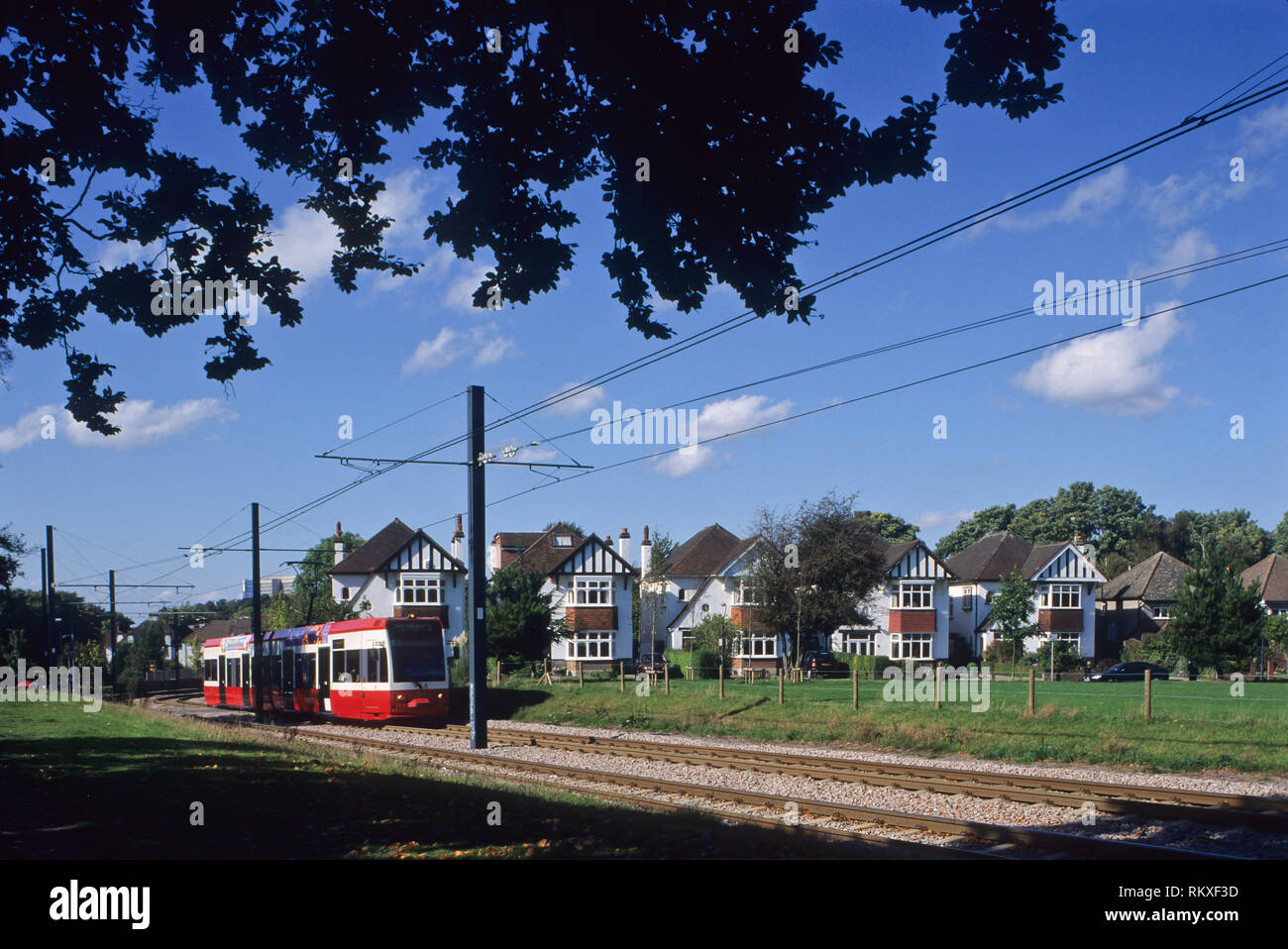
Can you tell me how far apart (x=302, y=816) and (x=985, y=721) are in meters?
17.4

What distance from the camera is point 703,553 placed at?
7844cm

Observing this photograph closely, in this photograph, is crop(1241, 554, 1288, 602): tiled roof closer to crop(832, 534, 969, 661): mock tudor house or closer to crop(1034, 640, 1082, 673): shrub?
crop(1034, 640, 1082, 673): shrub

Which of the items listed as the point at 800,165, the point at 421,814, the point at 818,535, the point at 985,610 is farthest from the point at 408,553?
the point at 800,165

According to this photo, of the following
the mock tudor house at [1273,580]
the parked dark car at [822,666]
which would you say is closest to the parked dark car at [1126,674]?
the parked dark car at [822,666]

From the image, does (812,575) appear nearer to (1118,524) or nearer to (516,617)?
A: (516,617)

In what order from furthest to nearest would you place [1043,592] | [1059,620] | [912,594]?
[1043,592] < [1059,620] < [912,594]

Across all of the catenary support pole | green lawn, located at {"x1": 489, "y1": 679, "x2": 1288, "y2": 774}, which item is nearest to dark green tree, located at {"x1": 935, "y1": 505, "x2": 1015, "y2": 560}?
green lawn, located at {"x1": 489, "y1": 679, "x2": 1288, "y2": 774}

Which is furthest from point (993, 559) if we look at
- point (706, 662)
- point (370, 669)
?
point (370, 669)

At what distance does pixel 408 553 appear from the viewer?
66812 millimetres

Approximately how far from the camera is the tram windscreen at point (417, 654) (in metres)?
29.8

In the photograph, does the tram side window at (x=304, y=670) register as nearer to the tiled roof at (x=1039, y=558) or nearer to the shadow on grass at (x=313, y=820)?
the shadow on grass at (x=313, y=820)

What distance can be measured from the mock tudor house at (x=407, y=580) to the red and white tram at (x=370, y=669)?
99.4 feet
